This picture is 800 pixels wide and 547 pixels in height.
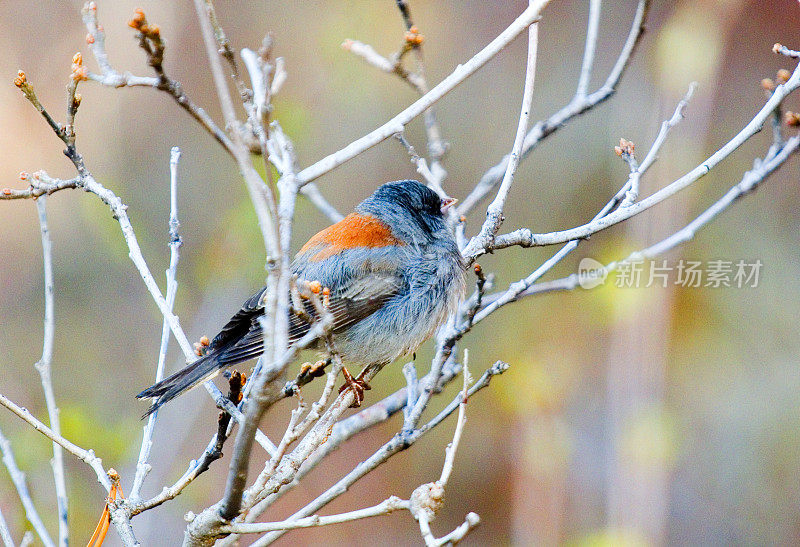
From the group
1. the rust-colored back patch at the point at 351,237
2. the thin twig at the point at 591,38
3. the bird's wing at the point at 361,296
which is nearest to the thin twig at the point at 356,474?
the bird's wing at the point at 361,296

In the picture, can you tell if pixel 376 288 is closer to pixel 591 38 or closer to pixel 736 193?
pixel 591 38

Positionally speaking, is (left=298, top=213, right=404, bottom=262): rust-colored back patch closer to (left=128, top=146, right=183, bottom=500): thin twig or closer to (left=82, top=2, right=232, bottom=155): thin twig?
(left=128, top=146, right=183, bottom=500): thin twig

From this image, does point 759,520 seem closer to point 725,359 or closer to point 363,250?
point 725,359

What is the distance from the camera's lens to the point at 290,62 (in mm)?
7141

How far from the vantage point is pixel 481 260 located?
5.60 meters

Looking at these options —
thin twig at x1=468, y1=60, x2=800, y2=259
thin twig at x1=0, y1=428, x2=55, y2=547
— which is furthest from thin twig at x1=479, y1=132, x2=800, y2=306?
thin twig at x1=0, y1=428, x2=55, y2=547

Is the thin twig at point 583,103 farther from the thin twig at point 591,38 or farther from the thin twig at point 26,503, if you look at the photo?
the thin twig at point 26,503

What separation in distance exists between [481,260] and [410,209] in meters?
1.95

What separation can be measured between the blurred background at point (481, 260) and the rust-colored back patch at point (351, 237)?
0.77 meters

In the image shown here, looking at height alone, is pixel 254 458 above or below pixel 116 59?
below

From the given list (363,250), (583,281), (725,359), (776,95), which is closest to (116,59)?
(363,250)

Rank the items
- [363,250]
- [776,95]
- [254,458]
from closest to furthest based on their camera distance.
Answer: [776,95] < [363,250] < [254,458]

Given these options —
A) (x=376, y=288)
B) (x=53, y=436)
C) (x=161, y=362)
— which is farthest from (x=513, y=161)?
(x=53, y=436)

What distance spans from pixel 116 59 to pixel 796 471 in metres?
6.03
